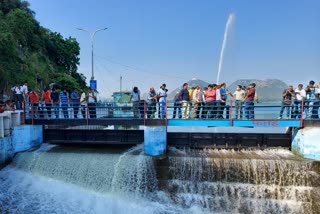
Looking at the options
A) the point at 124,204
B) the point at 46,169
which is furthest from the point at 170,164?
the point at 46,169

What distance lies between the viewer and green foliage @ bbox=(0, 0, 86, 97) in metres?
17.4

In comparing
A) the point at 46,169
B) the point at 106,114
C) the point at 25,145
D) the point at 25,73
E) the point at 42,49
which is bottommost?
the point at 46,169

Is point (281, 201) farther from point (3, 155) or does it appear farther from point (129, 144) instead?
point (3, 155)

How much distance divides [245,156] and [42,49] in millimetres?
26857

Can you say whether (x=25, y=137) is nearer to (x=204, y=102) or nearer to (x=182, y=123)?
(x=182, y=123)

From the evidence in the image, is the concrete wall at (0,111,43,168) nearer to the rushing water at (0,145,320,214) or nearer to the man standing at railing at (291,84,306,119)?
the rushing water at (0,145,320,214)

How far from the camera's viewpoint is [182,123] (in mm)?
10086

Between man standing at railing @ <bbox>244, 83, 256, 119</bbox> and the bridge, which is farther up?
man standing at railing @ <bbox>244, 83, 256, 119</bbox>

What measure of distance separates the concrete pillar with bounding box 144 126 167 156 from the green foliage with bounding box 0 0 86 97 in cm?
Answer: 1205

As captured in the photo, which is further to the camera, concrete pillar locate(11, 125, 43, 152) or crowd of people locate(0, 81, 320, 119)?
concrete pillar locate(11, 125, 43, 152)

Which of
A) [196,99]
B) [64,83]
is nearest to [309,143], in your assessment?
[196,99]

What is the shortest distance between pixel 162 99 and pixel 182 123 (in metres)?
1.36

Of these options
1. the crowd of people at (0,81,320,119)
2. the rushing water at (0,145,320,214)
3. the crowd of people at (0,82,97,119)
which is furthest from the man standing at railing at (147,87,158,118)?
the crowd of people at (0,82,97,119)

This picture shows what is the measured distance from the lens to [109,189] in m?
8.91
